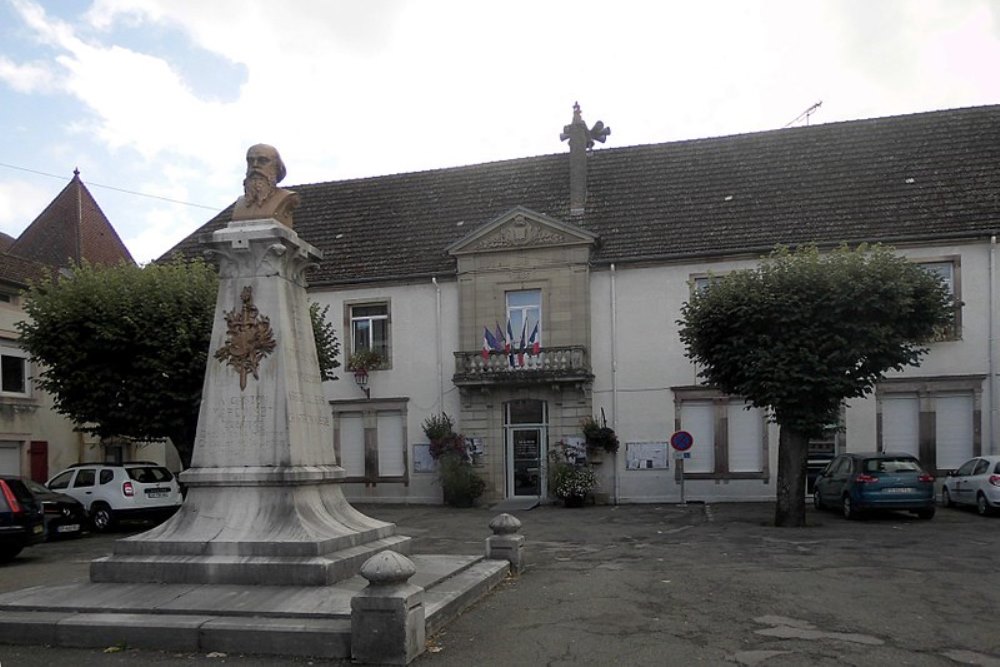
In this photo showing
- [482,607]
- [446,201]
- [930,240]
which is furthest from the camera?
[446,201]

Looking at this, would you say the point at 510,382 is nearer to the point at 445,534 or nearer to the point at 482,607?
the point at 445,534

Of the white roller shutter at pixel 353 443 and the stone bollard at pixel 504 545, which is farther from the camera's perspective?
the white roller shutter at pixel 353 443

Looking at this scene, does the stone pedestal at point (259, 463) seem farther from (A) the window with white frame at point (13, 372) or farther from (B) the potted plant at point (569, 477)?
(A) the window with white frame at point (13, 372)

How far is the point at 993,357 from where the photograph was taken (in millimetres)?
23156

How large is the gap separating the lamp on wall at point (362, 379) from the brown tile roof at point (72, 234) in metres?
16.2

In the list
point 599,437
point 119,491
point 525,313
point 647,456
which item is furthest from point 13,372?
point 647,456

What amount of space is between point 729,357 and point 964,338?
8900 mm

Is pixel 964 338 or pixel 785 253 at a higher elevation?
pixel 785 253

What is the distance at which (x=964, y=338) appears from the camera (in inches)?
919

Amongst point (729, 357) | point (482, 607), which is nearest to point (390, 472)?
point (729, 357)

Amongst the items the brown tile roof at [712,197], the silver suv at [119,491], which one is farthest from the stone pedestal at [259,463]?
the brown tile roof at [712,197]

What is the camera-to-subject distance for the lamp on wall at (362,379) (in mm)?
27266

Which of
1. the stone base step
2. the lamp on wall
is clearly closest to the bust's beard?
the stone base step

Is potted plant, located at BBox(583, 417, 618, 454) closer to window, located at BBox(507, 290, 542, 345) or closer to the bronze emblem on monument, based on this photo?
window, located at BBox(507, 290, 542, 345)
